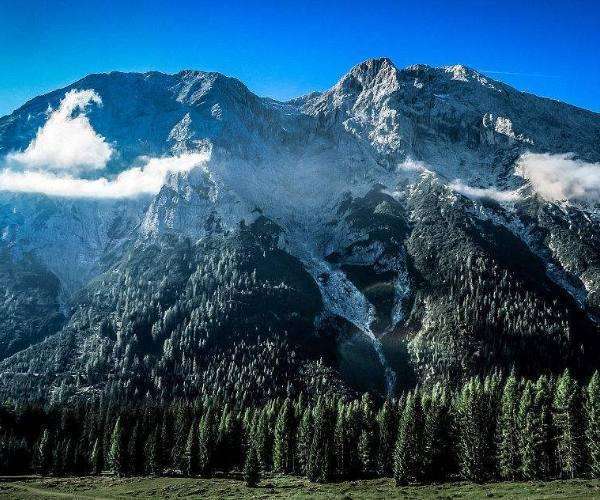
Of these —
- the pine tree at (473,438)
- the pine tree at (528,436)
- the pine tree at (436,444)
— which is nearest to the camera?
the pine tree at (528,436)

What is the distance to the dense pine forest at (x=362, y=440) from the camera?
114 metres

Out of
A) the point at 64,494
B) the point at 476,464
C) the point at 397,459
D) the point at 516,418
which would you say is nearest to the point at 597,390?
the point at 516,418

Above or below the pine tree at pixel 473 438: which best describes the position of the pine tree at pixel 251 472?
below

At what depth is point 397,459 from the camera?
128 meters

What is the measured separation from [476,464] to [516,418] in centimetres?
1271

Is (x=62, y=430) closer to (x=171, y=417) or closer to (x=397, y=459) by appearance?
(x=171, y=417)

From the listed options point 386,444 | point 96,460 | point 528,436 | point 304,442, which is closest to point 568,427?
point 528,436

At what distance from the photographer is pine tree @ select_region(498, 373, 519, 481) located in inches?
4619

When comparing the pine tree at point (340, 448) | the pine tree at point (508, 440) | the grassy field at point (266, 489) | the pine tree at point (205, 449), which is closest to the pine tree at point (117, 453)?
the grassy field at point (266, 489)

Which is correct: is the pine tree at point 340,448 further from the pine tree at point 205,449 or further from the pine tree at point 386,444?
the pine tree at point 205,449

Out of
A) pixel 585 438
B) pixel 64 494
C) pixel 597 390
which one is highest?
pixel 597 390

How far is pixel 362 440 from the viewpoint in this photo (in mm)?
145750

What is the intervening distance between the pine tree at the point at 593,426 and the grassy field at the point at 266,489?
4717mm

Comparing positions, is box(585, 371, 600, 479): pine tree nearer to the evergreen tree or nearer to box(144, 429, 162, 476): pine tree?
the evergreen tree
